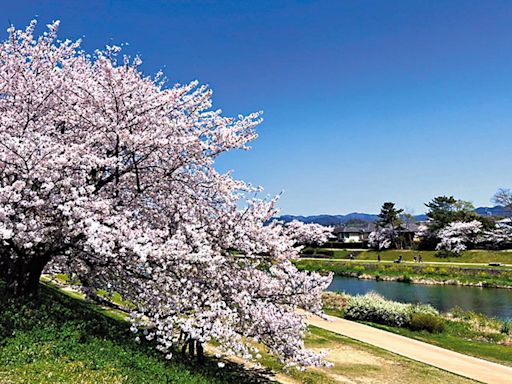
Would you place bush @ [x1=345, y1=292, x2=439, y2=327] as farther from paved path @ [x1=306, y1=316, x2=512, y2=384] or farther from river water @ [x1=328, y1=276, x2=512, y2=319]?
river water @ [x1=328, y1=276, x2=512, y2=319]

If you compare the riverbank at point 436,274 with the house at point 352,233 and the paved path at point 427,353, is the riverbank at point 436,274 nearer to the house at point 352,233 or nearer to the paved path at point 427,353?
the paved path at point 427,353

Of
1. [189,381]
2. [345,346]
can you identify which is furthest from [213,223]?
[345,346]

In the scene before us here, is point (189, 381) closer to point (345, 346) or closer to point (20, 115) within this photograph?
point (20, 115)

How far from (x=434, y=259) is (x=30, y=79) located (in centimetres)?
6916

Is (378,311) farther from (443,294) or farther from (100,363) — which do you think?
(443,294)

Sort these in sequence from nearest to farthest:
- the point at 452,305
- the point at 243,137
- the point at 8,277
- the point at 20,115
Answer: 1. the point at 20,115
2. the point at 243,137
3. the point at 8,277
4. the point at 452,305

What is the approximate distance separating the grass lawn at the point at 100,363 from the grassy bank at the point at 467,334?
17.8 ft

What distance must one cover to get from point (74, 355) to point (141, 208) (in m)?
3.21

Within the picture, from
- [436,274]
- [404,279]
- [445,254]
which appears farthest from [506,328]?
[445,254]

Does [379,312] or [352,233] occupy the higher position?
[352,233]

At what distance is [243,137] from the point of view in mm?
11062

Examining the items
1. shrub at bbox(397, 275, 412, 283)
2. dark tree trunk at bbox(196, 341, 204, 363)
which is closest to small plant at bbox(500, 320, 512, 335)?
dark tree trunk at bbox(196, 341, 204, 363)

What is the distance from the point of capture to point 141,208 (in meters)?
10.2

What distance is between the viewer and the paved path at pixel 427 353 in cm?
1440
